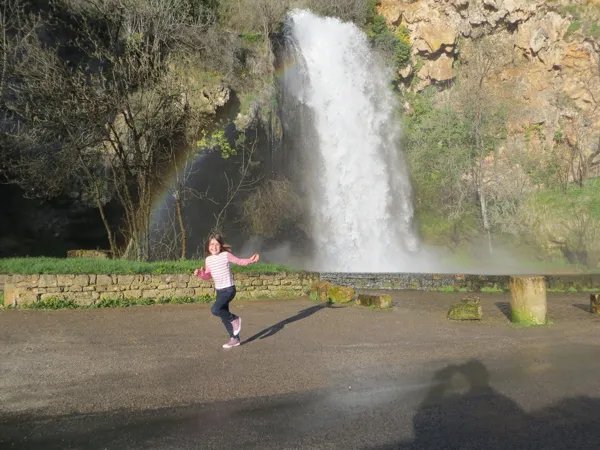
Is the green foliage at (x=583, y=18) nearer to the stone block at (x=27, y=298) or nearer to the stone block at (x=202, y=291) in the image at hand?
the stone block at (x=202, y=291)

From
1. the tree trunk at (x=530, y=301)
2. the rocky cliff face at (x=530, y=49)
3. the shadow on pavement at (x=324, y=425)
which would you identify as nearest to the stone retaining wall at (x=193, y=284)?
the tree trunk at (x=530, y=301)

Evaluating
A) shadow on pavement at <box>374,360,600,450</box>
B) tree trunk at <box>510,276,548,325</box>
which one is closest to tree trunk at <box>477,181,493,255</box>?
tree trunk at <box>510,276,548,325</box>

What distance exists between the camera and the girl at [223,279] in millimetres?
6422

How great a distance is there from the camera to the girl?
6.42 m

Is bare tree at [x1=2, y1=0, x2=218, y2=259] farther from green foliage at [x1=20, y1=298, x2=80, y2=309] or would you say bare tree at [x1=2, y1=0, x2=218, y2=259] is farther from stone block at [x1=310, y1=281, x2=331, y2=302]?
stone block at [x1=310, y1=281, x2=331, y2=302]

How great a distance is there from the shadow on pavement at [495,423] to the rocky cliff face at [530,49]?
28.9 meters

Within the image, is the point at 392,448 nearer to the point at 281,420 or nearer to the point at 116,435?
the point at 281,420

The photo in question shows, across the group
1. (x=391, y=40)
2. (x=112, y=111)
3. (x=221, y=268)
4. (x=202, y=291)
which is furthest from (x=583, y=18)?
(x=221, y=268)

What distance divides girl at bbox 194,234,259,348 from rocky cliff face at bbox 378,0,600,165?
2714 cm

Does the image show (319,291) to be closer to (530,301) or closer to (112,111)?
(530,301)

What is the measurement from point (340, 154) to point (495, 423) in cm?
1918

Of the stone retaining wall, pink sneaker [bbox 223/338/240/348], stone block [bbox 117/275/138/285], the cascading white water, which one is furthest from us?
the cascading white water

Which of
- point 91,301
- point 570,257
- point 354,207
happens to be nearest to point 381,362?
point 91,301

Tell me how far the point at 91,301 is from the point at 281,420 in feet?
23.7
